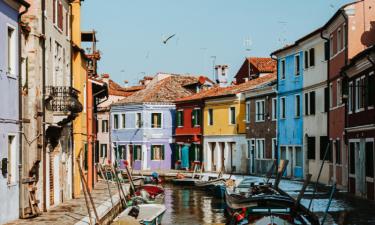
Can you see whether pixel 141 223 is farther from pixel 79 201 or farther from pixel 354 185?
pixel 354 185

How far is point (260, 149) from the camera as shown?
48812mm

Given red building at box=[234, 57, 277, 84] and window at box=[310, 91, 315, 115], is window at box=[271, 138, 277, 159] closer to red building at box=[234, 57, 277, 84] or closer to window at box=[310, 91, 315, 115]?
window at box=[310, 91, 315, 115]

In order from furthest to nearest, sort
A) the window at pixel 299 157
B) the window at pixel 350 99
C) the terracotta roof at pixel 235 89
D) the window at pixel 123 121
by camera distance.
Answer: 1. the window at pixel 123 121
2. the terracotta roof at pixel 235 89
3. the window at pixel 299 157
4. the window at pixel 350 99

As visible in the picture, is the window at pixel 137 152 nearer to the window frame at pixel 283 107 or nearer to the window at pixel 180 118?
the window at pixel 180 118

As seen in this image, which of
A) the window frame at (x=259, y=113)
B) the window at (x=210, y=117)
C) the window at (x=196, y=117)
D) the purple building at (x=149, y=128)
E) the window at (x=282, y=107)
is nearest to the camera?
the window at (x=282, y=107)

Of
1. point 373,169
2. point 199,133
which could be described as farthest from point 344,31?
point 199,133

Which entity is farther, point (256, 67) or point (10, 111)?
point (256, 67)

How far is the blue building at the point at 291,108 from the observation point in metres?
42.9

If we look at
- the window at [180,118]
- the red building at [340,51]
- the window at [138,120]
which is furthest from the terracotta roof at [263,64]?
the red building at [340,51]

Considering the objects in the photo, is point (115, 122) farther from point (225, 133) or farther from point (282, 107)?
point (282, 107)

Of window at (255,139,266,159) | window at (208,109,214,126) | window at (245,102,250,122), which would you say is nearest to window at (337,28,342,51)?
window at (255,139,266,159)

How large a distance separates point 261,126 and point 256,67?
934 cm

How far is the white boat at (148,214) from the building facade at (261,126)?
75.6ft

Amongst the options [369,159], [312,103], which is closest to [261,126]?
[312,103]
